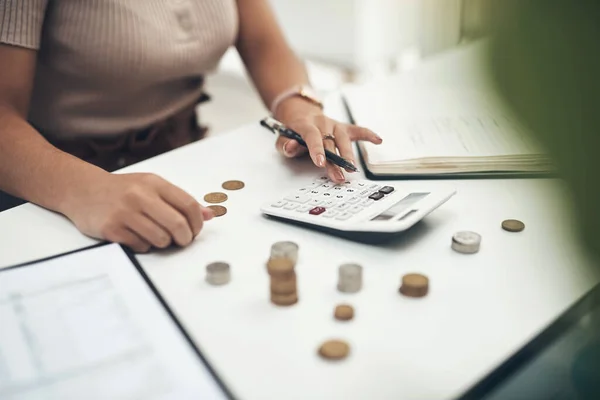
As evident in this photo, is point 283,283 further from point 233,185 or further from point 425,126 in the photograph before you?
point 425,126

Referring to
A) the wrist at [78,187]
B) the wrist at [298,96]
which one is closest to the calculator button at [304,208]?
the wrist at [78,187]

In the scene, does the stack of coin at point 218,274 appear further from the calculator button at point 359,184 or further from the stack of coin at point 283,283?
the calculator button at point 359,184

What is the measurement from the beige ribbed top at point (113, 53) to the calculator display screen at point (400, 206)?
0.46 meters

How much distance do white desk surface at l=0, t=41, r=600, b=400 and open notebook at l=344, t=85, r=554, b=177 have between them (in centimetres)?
3

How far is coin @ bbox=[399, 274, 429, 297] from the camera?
0.52 meters

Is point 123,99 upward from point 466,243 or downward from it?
downward

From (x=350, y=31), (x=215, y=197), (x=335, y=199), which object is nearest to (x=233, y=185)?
(x=215, y=197)

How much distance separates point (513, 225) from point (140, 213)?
39 cm

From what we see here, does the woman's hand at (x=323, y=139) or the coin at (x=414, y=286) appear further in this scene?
the woman's hand at (x=323, y=139)

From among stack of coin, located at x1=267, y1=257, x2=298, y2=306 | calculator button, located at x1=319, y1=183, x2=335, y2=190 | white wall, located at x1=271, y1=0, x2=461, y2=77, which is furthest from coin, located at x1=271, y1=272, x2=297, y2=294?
white wall, located at x1=271, y1=0, x2=461, y2=77

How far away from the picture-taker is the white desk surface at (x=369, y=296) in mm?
438

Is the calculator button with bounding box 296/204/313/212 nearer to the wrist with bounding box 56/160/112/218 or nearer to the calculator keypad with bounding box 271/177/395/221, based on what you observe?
the calculator keypad with bounding box 271/177/395/221

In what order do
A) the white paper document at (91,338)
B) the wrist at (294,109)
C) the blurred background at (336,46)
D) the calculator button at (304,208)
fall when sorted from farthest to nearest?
the blurred background at (336,46) → the wrist at (294,109) → the calculator button at (304,208) → the white paper document at (91,338)

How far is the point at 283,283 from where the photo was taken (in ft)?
1.67
